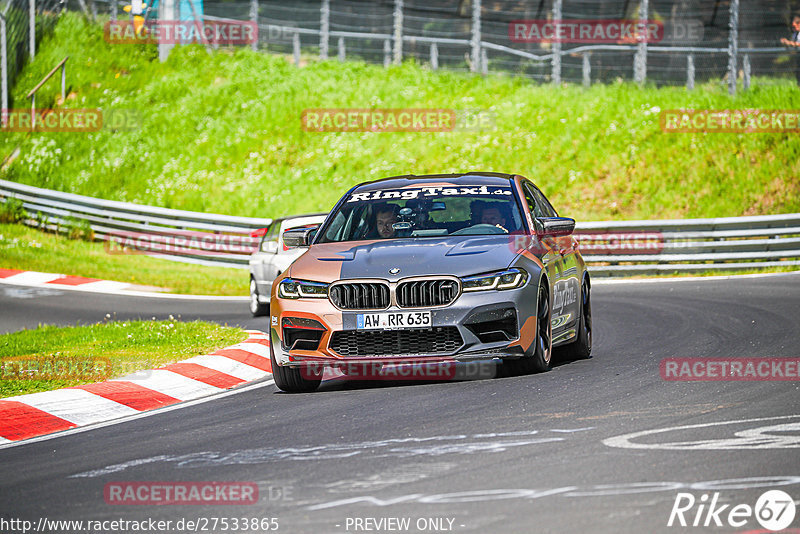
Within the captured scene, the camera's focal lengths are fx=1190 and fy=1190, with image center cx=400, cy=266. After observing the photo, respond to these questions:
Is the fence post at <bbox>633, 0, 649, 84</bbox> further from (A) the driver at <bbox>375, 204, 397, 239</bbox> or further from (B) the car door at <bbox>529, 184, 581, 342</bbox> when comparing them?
(A) the driver at <bbox>375, 204, 397, 239</bbox>

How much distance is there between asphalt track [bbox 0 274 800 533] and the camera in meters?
5.16

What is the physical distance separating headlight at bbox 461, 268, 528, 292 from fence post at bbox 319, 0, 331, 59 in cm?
2543

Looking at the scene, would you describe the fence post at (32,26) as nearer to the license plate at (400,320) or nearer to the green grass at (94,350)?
the green grass at (94,350)

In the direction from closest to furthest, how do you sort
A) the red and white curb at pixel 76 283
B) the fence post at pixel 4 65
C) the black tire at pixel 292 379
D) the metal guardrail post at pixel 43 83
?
the black tire at pixel 292 379, the red and white curb at pixel 76 283, the fence post at pixel 4 65, the metal guardrail post at pixel 43 83

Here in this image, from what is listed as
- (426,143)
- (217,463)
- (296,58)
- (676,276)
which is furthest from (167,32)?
(217,463)

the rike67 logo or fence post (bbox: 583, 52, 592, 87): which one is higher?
fence post (bbox: 583, 52, 592, 87)

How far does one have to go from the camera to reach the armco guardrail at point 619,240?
21.6 metres

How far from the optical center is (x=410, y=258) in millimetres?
8711

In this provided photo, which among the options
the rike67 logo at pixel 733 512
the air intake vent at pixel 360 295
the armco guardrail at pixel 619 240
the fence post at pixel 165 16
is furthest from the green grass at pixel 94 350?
the fence post at pixel 165 16

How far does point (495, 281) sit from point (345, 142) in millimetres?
23655

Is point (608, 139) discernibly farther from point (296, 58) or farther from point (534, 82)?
point (296, 58)

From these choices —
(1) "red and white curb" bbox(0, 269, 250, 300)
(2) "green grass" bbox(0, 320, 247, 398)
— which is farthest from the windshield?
(1) "red and white curb" bbox(0, 269, 250, 300)

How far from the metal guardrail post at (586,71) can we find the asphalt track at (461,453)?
20009mm

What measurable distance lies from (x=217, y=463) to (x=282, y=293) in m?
2.74
